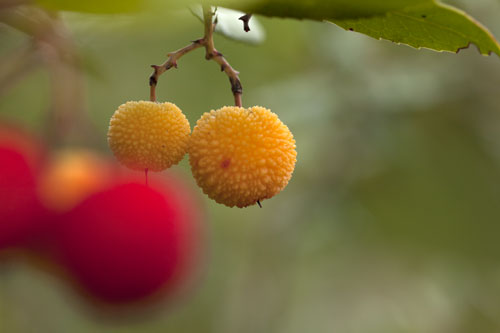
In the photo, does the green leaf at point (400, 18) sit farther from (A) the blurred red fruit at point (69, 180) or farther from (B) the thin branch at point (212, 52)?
(A) the blurred red fruit at point (69, 180)

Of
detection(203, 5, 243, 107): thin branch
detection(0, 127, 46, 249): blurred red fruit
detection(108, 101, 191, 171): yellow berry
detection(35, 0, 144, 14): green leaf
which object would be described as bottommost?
detection(0, 127, 46, 249): blurred red fruit

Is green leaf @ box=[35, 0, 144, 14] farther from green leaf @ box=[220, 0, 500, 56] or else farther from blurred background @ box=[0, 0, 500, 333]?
blurred background @ box=[0, 0, 500, 333]

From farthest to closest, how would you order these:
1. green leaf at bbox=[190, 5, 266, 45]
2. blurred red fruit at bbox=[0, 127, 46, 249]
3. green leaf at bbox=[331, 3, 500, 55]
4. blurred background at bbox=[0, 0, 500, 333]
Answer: blurred background at bbox=[0, 0, 500, 333]
blurred red fruit at bbox=[0, 127, 46, 249]
green leaf at bbox=[190, 5, 266, 45]
green leaf at bbox=[331, 3, 500, 55]

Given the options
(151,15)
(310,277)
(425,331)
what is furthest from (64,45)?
(310,277)

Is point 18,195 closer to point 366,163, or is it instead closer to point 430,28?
point 430,28

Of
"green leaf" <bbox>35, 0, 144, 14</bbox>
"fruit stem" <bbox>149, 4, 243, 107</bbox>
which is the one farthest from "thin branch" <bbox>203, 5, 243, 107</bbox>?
"green leaf" <bbox>35, 0, 144, 14</bbox>

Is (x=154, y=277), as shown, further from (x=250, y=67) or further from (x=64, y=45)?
(x=250, y=67)
